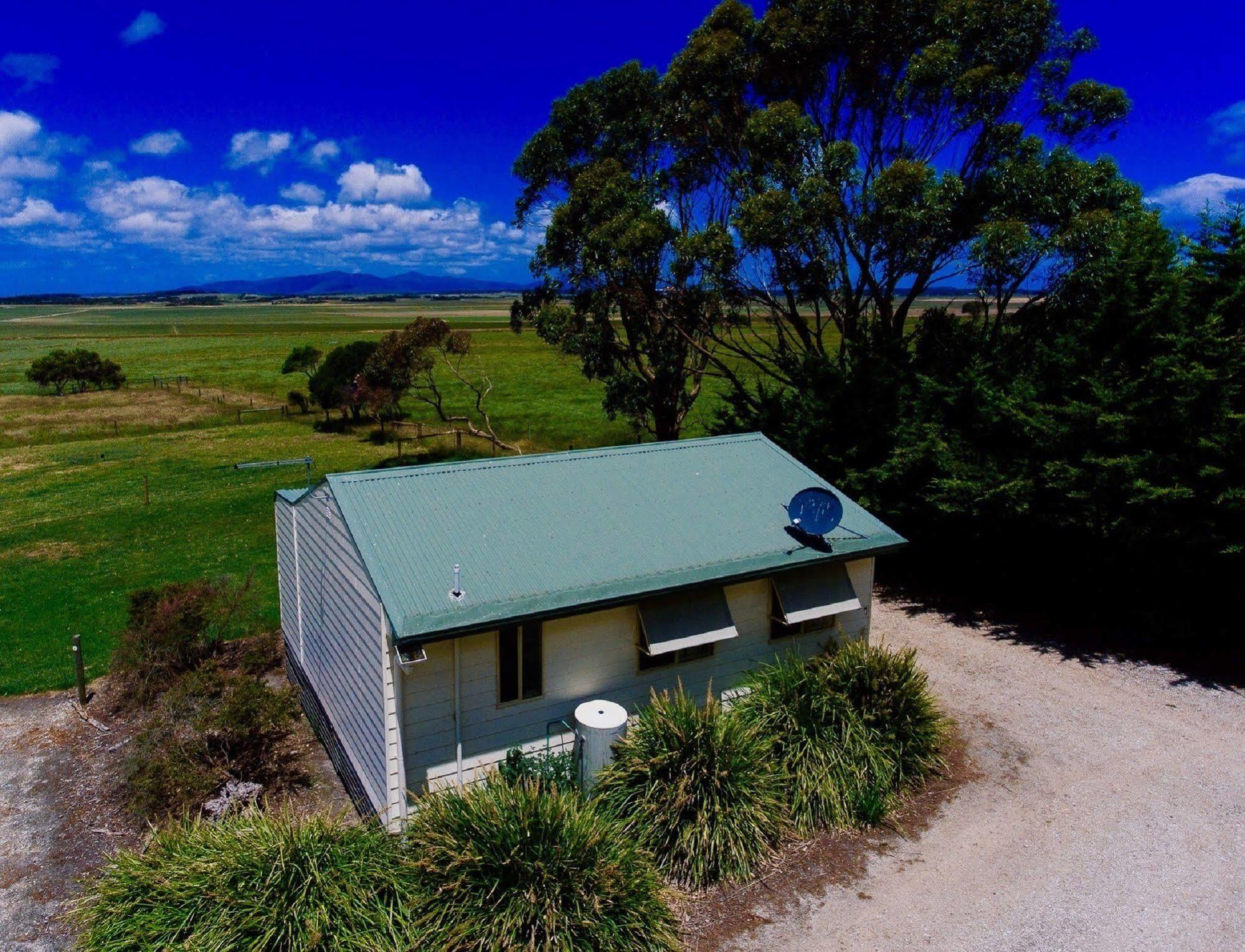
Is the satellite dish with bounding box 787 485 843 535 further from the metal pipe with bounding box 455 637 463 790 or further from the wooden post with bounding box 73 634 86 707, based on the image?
the wooden post with bounding box 73 634 86 707

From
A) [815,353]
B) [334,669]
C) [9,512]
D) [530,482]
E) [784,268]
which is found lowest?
[9,512]

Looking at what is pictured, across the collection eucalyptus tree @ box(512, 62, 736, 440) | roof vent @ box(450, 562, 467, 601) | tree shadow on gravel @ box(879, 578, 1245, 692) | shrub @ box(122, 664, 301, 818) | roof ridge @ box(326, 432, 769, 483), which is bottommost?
tree shadow on gravel @ box(879, 578, 1245, 692)

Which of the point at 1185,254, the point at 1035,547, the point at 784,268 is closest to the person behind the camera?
the point at 1185,254

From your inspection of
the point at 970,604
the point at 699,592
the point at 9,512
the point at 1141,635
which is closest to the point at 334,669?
the point at 699,592

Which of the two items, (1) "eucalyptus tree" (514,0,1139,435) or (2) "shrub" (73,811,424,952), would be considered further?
(1) "eucalyptus tree" (514,0,1139,435)

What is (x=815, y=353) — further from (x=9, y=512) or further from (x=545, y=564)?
(x=9, y=512)

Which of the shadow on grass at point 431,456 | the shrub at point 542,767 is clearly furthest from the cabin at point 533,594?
the shadow on grass at point 431,456

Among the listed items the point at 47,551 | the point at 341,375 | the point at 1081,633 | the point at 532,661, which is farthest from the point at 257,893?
the point at 341,375

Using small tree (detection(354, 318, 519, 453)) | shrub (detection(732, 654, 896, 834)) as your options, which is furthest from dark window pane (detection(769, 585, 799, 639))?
small tree (detection(354, 318, 519, 453))
